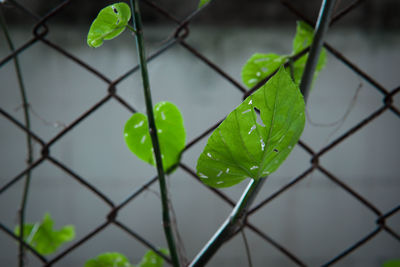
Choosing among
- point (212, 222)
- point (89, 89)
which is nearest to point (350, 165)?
point (212, 222)

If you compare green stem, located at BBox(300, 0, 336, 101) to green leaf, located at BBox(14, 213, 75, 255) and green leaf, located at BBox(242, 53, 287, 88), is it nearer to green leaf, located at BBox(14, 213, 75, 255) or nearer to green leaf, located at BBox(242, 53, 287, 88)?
green leaf, located at BBox(242, 53, 287, 88)

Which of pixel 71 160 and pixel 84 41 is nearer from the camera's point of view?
pixel 84 41

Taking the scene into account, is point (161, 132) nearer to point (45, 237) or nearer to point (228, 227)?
point (228, 227)

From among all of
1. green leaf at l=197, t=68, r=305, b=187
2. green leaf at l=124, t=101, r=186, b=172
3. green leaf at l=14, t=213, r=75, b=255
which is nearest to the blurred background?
green leaf at l=14, t=213, r=75, b=255

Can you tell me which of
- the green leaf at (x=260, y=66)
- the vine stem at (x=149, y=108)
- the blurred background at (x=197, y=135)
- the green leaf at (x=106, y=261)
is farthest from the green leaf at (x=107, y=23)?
the blurred background at (x=197, y=135)

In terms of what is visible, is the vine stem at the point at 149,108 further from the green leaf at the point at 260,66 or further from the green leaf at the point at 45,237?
the green leaf at the point at 45,237

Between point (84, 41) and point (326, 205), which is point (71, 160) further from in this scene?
point (326, 205)
